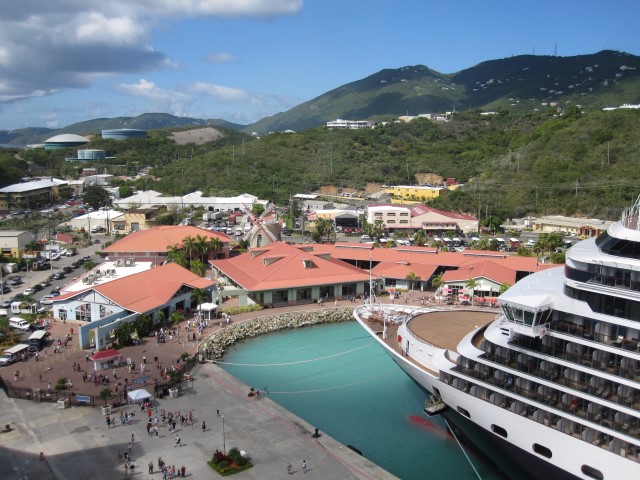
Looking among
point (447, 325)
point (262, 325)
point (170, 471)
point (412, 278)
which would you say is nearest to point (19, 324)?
point (262, 325)

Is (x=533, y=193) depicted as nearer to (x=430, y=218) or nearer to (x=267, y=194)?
(x=430, y=218)

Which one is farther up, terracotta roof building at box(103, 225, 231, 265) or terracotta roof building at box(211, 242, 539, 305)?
terracotta roof building at box(103, 225, 231, 265)

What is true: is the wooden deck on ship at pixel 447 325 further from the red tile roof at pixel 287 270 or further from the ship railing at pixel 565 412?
the red tile roof at pixel 287 270

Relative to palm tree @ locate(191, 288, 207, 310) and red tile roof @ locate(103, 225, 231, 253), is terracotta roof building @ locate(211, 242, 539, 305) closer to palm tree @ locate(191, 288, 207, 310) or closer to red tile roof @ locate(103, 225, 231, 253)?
palm tree @ locate(191, 288, 207, 310)

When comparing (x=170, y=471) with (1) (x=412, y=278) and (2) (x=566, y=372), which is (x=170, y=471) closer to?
(2) (x=566, y=372)

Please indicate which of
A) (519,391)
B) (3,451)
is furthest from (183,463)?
(519,391)

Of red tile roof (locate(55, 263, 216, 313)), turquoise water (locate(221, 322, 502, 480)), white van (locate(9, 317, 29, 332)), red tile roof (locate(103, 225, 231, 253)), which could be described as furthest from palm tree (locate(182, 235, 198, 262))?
white van (locate(9, 317, 29, 332))
